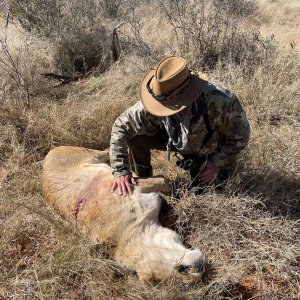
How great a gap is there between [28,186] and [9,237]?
0.68 m

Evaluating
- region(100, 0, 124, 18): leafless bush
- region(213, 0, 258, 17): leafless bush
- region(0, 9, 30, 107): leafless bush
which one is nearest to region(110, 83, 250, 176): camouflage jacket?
region(0, 9, 30, 107): leafless bush

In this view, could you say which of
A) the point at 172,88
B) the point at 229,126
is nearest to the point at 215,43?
the point at 229,126

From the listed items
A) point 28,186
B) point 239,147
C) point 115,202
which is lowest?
point 28,186

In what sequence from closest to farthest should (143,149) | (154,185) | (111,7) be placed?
(154,185)
(143,149)
(111,7)

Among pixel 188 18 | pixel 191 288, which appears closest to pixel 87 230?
pixel 191 288

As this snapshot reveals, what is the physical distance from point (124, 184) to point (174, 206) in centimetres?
43

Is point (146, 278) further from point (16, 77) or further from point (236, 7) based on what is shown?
point (236, 7)

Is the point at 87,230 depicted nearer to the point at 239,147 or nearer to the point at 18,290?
the point at 18,290

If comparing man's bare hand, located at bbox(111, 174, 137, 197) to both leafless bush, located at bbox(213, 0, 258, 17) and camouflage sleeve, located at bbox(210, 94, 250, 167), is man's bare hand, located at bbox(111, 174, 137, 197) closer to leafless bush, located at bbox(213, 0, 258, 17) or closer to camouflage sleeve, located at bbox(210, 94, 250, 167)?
camouflage sleeve, located at bbox(210, 94, 250, 167)

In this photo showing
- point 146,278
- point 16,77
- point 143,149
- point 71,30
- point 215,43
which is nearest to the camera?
point 146,278

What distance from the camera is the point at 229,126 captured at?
311cm

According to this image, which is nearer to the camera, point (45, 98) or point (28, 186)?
point (28, 186)

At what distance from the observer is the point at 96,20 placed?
22.5ft

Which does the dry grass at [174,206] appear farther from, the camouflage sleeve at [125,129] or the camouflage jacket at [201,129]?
the camouflage sleeve at [125,129]
